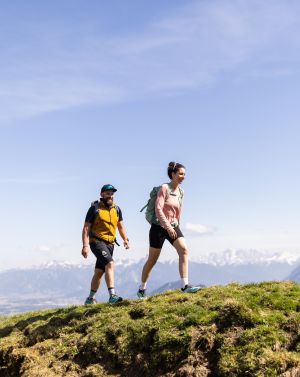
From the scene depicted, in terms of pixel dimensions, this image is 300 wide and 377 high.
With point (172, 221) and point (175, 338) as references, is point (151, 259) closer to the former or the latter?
point (172, 221)

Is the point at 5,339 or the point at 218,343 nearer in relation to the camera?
the point at 218,343

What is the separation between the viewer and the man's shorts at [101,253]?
48.4ft

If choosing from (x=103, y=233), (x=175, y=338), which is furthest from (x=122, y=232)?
(x=175, y=338)

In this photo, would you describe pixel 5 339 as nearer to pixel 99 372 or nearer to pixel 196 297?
pixel 99 372

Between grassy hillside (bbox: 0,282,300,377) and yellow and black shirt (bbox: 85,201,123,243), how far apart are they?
2.56m

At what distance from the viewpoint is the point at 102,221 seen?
49.8ft

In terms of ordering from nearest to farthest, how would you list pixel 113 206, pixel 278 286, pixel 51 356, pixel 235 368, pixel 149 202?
pixel 235 368 < pixel 51 356 < pixel 278 286 < pixel 149 202 < pixel 113 206

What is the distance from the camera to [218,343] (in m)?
9.95

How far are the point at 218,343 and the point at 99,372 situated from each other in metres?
3.04

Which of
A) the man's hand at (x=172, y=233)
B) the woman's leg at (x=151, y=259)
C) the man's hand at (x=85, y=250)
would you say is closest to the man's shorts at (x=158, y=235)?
the woman's leg at (x=151, y=259)

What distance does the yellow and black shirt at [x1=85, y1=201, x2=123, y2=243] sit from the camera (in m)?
15.0

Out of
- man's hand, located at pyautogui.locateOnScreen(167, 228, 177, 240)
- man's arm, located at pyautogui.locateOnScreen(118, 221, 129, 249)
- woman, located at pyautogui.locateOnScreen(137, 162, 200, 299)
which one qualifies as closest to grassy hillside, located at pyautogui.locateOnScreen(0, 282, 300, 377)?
woman, located at pyautogui.locateOnScreen(137, 162, 200, 299)

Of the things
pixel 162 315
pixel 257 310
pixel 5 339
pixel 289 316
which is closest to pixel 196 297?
pixel 162 315

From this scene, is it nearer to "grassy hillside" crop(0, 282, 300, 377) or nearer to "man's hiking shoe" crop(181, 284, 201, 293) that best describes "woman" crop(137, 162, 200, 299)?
"man's hiking shoe" crop(181, 284, 201, 293)
